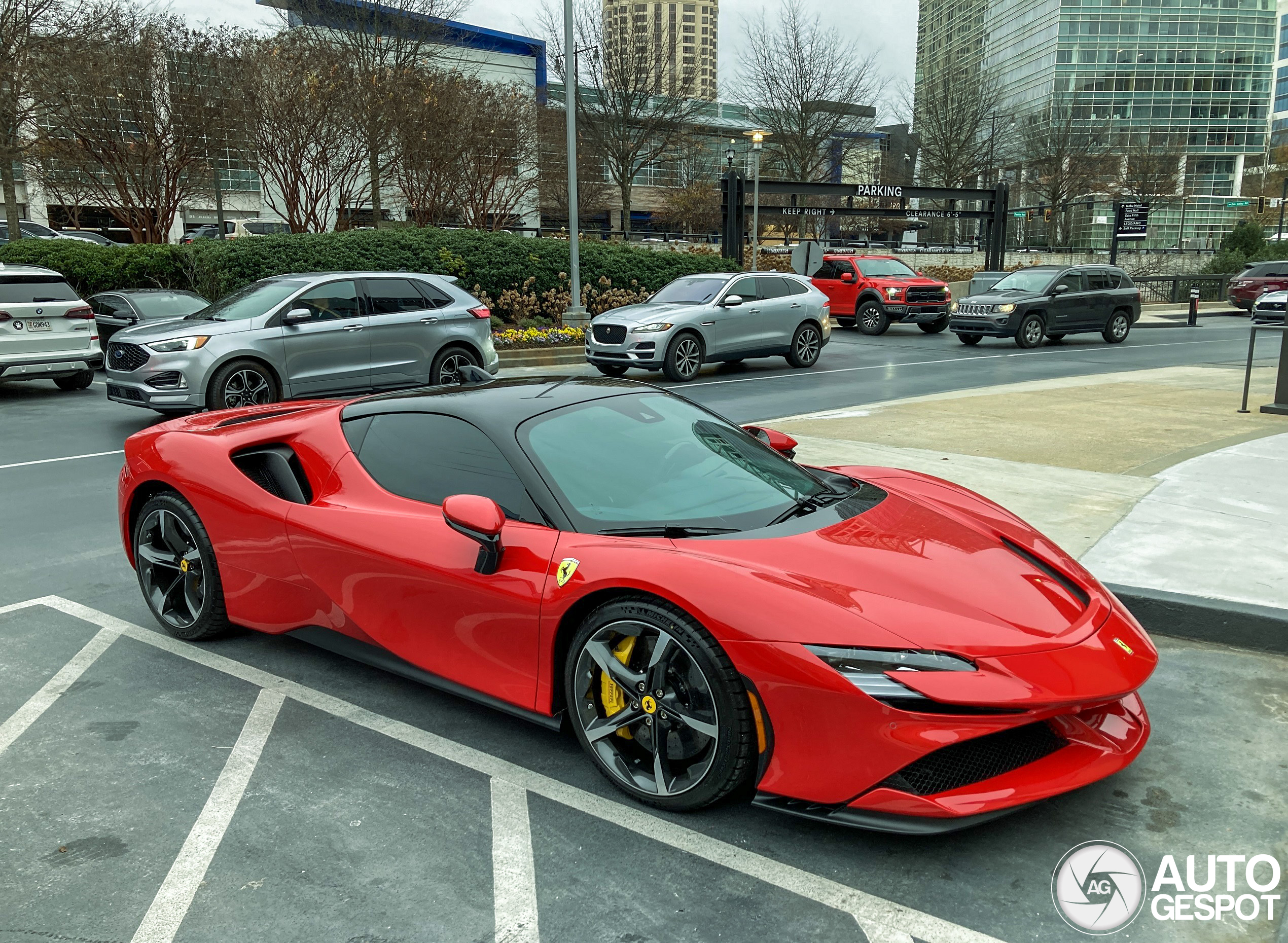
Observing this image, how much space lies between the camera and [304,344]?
11578 millimetres

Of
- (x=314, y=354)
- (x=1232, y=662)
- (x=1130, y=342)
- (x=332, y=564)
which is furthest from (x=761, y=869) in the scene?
(x=1130, y=342)

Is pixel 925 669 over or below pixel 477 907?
over

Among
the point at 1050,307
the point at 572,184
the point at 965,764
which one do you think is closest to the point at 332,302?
the point at 572,184

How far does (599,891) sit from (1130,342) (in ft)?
81.4

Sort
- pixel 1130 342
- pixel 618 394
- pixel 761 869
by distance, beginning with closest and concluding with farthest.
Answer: pixel 761 869 < pixel 618 394 < pixel 1130 342

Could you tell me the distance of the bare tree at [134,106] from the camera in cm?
2152

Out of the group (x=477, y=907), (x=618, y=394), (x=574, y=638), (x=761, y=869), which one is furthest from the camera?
(x=618, y=394)

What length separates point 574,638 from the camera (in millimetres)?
3264

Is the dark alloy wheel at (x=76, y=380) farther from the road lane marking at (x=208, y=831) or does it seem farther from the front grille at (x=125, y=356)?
the road lane marking at (x=208, y=831)

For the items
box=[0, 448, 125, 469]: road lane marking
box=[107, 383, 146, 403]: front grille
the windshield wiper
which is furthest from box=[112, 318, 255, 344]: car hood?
the windshield wiper

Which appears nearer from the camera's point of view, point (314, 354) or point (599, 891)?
point (599, 891)

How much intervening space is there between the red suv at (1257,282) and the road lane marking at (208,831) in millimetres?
39190

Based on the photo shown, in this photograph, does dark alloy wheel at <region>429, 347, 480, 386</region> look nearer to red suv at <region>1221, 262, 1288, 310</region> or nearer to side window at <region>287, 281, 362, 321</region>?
side window at <region>287, 281, 362, 321</region>

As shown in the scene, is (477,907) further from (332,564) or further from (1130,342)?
(1130,342)
